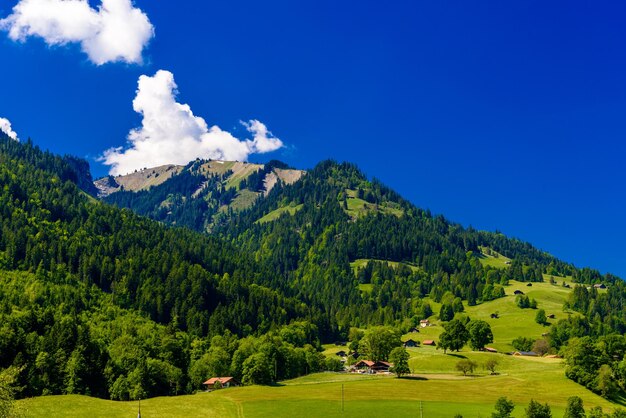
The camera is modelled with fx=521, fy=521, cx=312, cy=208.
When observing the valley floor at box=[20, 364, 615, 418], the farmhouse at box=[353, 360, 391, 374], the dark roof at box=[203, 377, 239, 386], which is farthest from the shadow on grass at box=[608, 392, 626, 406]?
the dark roof at box=[203, 377, 239, 386]

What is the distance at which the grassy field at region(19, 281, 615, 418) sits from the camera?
307 feet

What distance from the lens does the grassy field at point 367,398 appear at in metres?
93.6

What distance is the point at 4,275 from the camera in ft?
584

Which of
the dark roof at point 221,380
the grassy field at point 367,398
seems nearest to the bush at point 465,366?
the grassy field at point 367,398

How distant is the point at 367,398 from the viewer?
113938mm

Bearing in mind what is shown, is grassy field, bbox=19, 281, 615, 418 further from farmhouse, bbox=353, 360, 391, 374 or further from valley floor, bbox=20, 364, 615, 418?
farmhouse, bbox=353, 360, 391, 374

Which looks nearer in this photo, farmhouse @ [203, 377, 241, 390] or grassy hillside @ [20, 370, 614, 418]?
grassy hillside @ [20, 370, 614, 418]

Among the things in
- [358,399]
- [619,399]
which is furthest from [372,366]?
[619,399]

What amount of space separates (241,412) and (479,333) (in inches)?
4795

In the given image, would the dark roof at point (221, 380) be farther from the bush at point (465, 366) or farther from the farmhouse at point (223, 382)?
the bush at point (465, 366)

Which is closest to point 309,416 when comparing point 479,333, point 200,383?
point 200,383

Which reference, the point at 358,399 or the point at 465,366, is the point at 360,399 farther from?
the point at 465,366

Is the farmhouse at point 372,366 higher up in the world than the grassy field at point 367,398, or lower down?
higher up

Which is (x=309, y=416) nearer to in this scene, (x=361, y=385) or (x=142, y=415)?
(x=142, y=415)
